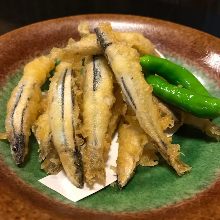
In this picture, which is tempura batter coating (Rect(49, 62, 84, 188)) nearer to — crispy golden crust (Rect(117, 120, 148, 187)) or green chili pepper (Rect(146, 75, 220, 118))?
crispy golden crust (Rect(117, 120, 148, 187))

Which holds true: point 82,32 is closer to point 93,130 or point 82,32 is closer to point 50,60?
point 50,60

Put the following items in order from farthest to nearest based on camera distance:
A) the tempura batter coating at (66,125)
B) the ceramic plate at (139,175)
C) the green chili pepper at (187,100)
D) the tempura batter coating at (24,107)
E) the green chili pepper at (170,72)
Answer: the green chili pepper at (170,72) < the green chili pepper at (187,100) < the tempura batter coating at (24,107) < the tempura batter coating at (66,125) < the ceramic plate at (139,175)

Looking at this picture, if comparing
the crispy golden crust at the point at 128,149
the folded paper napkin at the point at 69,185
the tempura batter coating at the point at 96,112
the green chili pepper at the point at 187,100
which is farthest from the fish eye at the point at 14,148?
the green chili pepper at the point at 187,100

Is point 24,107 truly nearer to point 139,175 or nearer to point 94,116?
point 94,116

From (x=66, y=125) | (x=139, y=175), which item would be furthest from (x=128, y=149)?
(x=66, y=125)

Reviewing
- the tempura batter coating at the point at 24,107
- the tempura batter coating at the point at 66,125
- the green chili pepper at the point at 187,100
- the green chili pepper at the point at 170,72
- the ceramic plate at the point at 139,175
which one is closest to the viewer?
the ceramic plate at the point at 139,175

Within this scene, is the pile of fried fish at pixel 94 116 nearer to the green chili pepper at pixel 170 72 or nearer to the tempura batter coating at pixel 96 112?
the tempura batter coating at pixel 96 112
